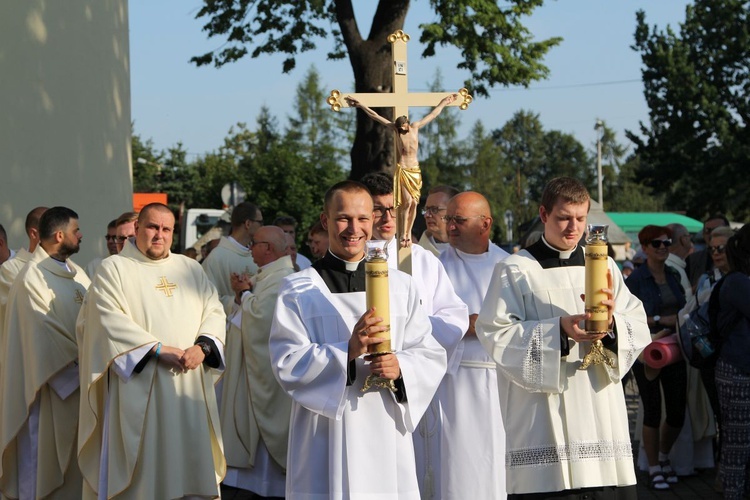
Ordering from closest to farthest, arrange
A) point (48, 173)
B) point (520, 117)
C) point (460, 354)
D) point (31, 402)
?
point (460, 354), point (31, 402), point (48, 173), point (520, 117)

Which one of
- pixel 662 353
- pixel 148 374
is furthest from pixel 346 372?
pixel 662 353

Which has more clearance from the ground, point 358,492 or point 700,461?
point 358,492

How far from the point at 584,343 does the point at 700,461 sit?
4.86 metres

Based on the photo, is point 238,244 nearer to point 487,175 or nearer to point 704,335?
point 704,335

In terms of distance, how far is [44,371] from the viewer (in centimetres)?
812

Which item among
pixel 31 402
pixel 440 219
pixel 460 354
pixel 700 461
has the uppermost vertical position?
pixel 440 219

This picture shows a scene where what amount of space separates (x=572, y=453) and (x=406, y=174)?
1758mm

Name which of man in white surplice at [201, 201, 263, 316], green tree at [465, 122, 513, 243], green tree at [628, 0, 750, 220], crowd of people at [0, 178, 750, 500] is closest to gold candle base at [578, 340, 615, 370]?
crowd of people at [0, 178, 750, 500]

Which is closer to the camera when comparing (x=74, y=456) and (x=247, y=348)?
(x=74, y=456)

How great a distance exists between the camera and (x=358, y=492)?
4668 mm

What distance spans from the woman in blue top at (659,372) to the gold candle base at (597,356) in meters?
3.68

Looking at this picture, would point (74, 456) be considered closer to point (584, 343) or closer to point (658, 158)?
point (584, 343)

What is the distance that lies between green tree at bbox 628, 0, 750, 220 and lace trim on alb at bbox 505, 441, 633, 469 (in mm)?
33587

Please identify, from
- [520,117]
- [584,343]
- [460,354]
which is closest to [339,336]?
[584,343]
